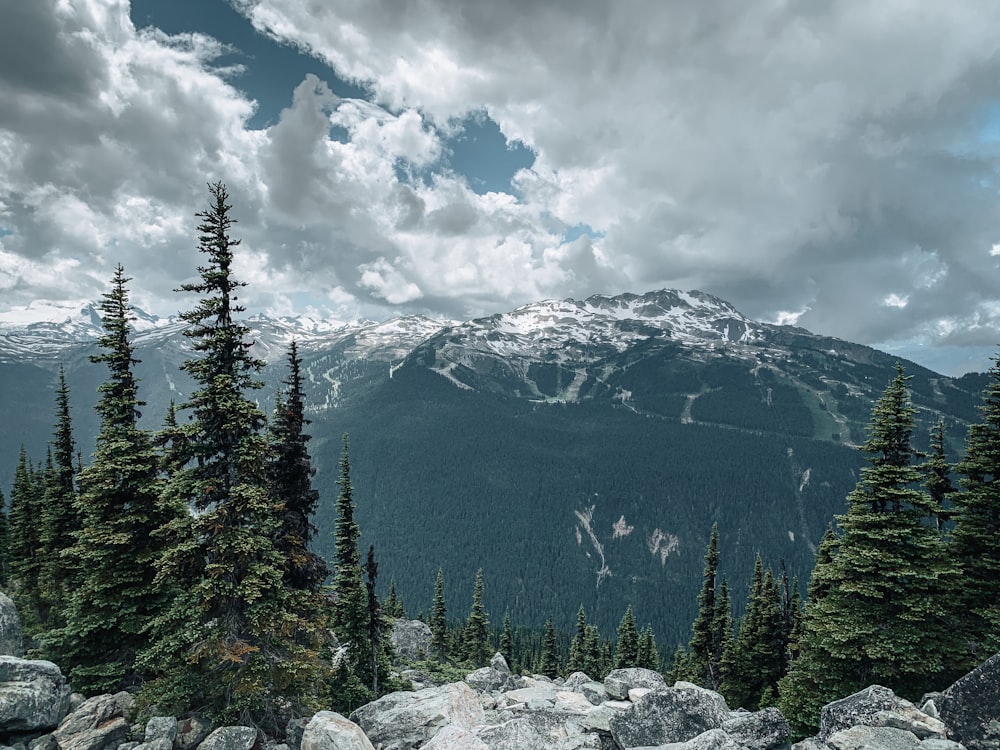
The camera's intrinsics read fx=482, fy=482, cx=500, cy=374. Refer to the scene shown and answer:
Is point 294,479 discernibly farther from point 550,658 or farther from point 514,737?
point 550,658

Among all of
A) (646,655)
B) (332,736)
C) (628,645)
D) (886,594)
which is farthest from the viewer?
(646,655)

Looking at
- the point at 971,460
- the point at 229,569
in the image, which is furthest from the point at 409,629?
the point at 971,460

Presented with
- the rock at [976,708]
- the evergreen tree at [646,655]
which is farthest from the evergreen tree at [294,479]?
the evergreen tree at [646,655]

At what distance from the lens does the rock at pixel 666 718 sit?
17.8 metres

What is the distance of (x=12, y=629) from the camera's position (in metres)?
24.0

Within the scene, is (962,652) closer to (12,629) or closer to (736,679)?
(736,679)

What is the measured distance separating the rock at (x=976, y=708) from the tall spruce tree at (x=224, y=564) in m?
21.8

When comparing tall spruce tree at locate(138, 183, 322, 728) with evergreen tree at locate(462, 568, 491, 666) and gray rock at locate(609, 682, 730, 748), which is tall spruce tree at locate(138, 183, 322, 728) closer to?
gray rock at locate(609, 682, 730, 748)

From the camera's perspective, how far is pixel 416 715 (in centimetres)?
2005

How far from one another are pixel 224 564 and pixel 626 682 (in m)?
22.1

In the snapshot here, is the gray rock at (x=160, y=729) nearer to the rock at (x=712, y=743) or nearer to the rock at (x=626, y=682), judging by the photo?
the rock at (x=712, y=743)

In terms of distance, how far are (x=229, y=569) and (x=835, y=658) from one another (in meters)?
26.3

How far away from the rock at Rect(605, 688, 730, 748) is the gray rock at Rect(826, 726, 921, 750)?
5.48 m

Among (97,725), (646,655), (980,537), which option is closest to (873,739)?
(980,537)
